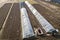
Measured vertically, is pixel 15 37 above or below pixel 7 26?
below

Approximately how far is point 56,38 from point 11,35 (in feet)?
14.9

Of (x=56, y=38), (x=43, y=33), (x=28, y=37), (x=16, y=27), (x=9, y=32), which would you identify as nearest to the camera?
(x=28, y=37)

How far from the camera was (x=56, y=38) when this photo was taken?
14531 mm

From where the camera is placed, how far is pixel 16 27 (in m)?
18.6

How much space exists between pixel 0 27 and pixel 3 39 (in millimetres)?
4089

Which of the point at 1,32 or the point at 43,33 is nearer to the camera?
the point at 43,33

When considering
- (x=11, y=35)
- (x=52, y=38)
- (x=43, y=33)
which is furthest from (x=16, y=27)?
(x=52, y=38)

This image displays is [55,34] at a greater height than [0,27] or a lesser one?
lesser

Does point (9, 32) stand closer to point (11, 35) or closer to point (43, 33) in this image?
point (11, 35)

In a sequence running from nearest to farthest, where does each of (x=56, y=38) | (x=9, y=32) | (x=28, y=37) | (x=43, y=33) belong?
1. (x=28, y=37)
2. (x=56, y=38)
3. (x=43, y=33)
4. (x=9, y=32)

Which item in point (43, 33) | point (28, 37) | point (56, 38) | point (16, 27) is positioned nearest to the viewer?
point (28, 37)

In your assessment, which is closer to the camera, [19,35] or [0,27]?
[19,35]

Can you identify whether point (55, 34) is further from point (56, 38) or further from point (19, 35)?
point (19, 35)

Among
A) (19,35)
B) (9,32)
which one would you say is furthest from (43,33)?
(9,32)
